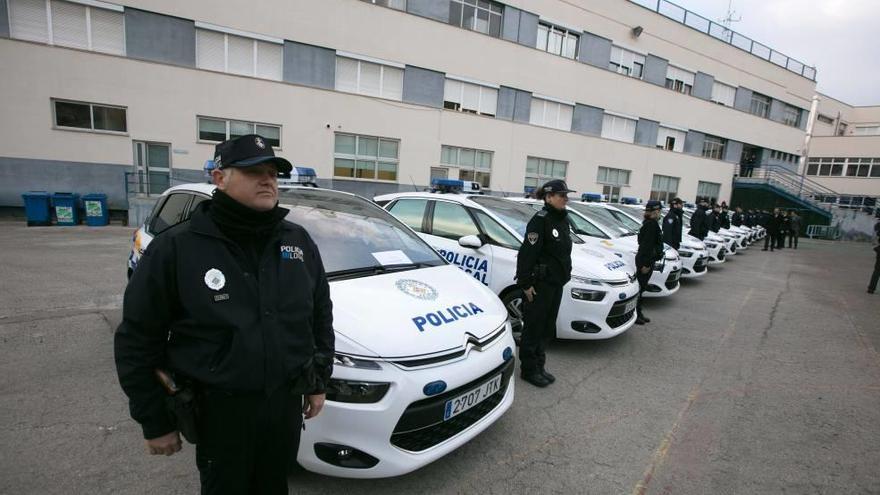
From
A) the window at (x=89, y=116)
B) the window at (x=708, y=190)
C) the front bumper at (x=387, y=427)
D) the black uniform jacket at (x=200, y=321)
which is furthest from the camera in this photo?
the window at (x=708, y=190)

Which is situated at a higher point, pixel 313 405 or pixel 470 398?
pixel 313 405

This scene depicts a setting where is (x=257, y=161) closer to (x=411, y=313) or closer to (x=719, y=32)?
(x=411, y=313)

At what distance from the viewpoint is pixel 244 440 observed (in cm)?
156

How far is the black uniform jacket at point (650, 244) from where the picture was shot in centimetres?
551

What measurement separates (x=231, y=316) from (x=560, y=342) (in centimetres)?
410

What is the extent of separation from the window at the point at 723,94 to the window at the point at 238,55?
25146mm

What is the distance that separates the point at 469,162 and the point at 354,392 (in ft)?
53.1

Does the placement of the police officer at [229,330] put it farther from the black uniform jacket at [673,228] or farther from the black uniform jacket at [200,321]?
the black uniform jacket at [673,228]

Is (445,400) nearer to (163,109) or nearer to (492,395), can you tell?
(492,395)

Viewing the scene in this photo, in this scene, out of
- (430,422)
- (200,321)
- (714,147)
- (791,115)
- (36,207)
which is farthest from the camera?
(791,115)

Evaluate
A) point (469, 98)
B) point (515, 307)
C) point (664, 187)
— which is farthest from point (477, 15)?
point (515, 307)

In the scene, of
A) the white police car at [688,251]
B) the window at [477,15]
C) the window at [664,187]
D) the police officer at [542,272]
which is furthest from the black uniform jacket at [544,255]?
the window at [664,187]

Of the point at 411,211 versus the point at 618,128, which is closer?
the point at 411,211

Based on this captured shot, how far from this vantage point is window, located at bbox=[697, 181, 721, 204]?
1029 inches
